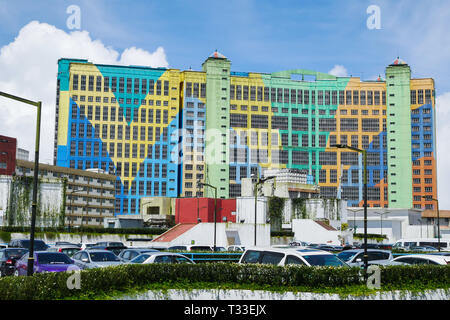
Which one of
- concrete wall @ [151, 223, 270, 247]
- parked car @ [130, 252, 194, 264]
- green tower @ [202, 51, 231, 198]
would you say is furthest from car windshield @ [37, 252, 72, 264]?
green tower @ [202, 51, 231, 198]

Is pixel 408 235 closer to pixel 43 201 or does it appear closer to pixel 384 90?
pixel 384 90

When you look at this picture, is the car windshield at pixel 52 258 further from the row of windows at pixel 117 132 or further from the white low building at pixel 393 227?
the row of windows at pixel 117 132

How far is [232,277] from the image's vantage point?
Answer: 62.2 ft

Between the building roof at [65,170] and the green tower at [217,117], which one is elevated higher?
the green tower at [217,117]

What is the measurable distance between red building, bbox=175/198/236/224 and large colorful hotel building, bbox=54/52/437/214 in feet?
148

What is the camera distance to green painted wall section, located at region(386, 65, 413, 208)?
14525 centimetres

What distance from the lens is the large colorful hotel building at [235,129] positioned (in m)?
141

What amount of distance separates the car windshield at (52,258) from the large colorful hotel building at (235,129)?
372 ft

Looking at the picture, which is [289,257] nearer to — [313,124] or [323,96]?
[313,124]

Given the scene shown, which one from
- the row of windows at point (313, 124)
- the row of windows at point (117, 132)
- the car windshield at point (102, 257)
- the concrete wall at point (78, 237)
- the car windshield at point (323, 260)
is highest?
the row of windows at point (313, 124)

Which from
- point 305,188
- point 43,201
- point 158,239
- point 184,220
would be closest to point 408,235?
point 305,188

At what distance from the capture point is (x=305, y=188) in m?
95.8

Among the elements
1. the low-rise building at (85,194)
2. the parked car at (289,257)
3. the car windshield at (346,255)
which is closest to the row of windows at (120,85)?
the low-rise building at (85,194)

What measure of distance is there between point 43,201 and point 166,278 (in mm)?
71085
